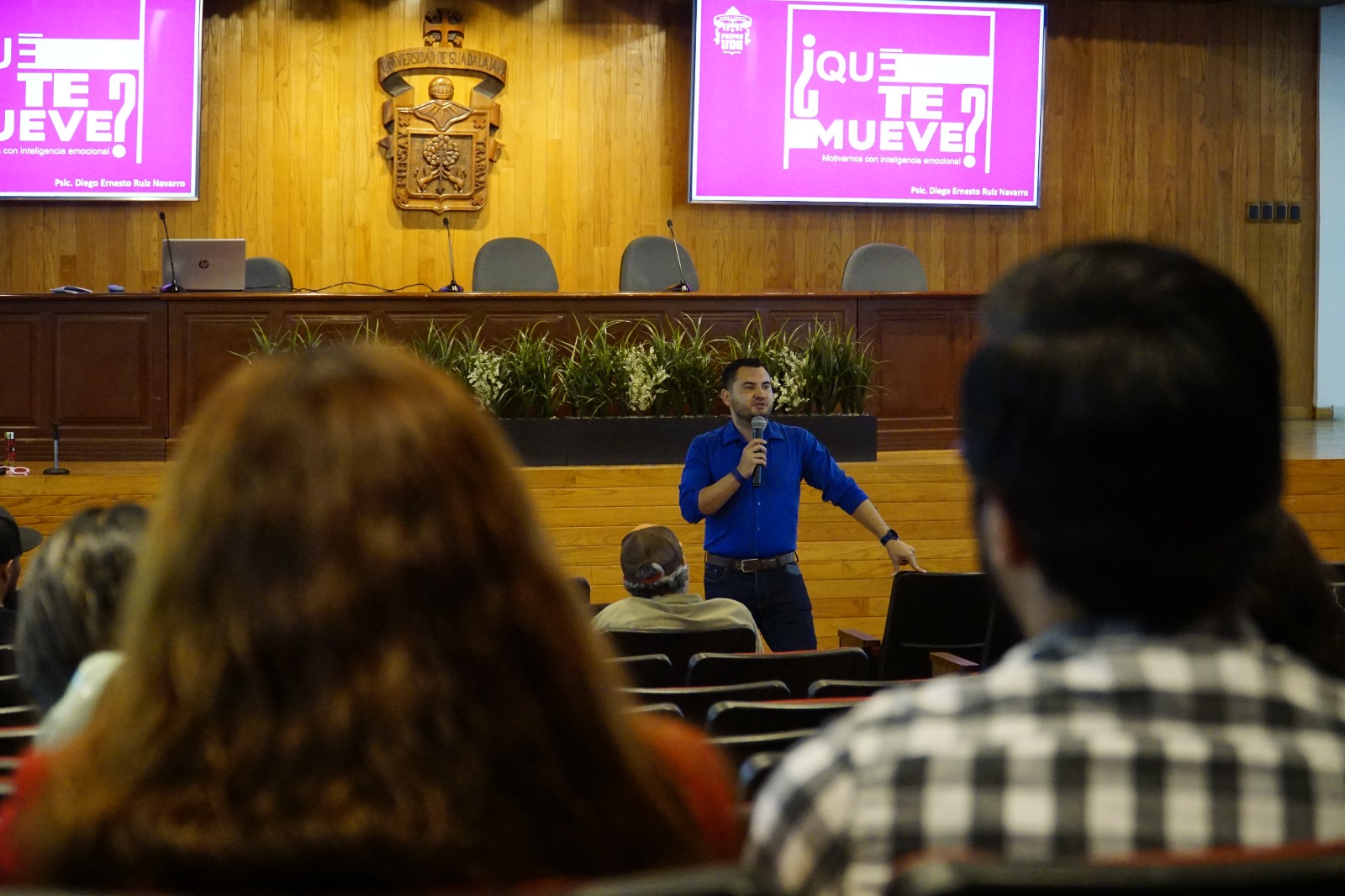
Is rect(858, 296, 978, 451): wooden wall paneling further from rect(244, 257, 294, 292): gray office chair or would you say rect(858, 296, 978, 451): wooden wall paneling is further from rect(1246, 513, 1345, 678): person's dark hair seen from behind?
rect(1246, 513, 1345, 678): person's dark hair seen from behind

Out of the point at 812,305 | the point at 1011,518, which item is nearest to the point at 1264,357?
the point at 1011,518

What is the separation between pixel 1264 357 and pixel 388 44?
967 cm

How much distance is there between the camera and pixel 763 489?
4691 millimetres

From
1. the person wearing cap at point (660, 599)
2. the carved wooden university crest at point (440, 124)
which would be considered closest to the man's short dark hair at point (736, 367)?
the person wearing cap at point (660, 599)

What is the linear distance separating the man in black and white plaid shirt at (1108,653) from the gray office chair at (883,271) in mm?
7901

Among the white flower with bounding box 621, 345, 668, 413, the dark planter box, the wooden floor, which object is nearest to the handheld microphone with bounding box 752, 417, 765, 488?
the wooden floor

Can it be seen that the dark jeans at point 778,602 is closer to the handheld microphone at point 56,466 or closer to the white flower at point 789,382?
the white flower at point 789,382

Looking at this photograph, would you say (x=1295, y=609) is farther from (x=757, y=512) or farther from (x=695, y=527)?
(x=695, y=527)

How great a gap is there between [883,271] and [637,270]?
5.42 feet

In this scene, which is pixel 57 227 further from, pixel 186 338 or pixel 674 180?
pixel 674 180

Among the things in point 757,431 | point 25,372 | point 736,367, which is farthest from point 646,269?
point 757,431

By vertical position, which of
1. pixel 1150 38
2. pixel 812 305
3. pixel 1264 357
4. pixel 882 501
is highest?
pixel 1150 38

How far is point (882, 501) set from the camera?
635 centimetres

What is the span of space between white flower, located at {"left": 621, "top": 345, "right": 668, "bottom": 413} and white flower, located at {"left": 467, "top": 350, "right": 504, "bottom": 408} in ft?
2.02
